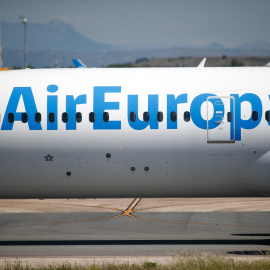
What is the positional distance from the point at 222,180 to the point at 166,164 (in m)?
A: 2.46

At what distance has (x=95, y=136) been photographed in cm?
2677

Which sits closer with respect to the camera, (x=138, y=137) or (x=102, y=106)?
(x=138, y=137)

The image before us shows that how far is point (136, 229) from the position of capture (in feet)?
114

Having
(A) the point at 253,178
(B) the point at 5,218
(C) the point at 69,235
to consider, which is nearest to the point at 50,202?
(B) the point at 5,218

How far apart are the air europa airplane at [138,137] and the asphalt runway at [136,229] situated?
290 centimetres

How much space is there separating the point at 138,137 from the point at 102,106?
1988 mm

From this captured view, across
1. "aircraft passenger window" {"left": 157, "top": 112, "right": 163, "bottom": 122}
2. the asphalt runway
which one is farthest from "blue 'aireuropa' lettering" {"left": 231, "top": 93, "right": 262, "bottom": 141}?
the asphalt runway

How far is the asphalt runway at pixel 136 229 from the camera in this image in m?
28.6

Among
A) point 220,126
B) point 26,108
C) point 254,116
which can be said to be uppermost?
point 26,108

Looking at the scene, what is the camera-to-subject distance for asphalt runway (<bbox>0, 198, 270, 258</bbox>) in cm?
2856

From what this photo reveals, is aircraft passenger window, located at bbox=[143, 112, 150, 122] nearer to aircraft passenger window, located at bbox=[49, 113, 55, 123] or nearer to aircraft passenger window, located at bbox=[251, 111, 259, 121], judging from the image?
aircraft passenger window, located at bbox=[49, 113, 55, 123]

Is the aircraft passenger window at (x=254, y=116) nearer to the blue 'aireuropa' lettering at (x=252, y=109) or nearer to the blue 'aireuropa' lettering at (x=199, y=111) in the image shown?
the blue 'aireuropa' lettering at (x=252, y=109)

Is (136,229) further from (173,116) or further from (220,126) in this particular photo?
→ (220,126)

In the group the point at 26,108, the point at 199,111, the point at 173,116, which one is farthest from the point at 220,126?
the point at 26,108
